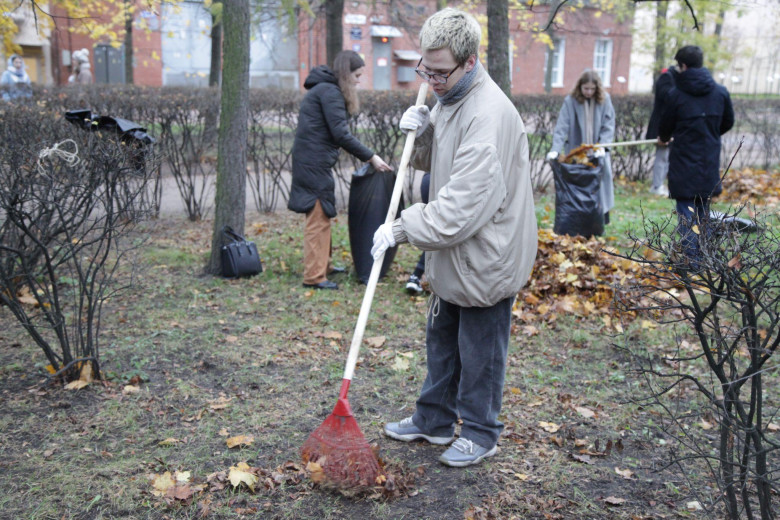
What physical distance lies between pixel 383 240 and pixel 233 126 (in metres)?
3.24

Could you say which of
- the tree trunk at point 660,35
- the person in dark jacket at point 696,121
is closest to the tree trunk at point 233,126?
the person in dark jacket at point 696,121

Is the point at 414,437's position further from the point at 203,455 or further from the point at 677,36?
the point at 677,36

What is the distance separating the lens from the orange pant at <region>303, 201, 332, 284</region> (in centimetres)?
553

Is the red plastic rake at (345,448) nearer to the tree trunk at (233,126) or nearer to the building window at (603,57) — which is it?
the tree trunk at (233,126)

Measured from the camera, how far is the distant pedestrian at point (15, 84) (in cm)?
934

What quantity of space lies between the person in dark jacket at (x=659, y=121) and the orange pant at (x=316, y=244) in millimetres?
3023

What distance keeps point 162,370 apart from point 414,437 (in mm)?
1590

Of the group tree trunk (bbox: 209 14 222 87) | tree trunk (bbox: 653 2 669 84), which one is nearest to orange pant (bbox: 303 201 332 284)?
tree trunk (bbox: 209 14 222 87)

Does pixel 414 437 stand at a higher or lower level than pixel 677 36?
lower

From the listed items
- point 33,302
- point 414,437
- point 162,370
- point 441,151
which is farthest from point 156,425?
point 33,302

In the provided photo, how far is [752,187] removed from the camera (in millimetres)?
9203

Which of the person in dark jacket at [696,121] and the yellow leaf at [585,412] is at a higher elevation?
the person in dark jacket at [696,121]

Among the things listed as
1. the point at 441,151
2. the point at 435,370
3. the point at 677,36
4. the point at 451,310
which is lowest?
the point at 435,370

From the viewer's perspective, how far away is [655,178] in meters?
9.75
